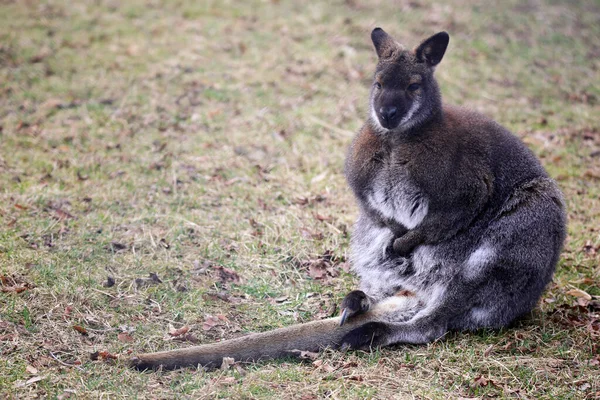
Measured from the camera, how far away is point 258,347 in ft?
13.4

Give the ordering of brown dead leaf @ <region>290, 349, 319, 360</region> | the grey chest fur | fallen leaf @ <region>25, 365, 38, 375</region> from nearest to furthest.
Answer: fallen leaf @ <region>25, 365, 38, 375</region> < brown dead leaf @ <region>290, 349, 319, 360</region> < the grey chest fur

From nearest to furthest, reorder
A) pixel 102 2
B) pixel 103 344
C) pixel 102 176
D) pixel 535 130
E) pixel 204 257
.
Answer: pixel 103 344 → pixel 204 257 → pixel 102 176 → pixel 535 130 → pixel 102 2

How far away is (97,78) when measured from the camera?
Answer: 8703mm

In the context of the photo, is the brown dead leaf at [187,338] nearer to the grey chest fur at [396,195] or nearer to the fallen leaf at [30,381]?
the fallen leaf at [30,381]

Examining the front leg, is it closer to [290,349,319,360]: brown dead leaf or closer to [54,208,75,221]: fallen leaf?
[290,349,319,360]: brown dead leaf

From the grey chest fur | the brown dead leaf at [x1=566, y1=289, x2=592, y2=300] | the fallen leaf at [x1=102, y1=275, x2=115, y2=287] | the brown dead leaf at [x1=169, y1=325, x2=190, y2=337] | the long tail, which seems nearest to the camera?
the long tail

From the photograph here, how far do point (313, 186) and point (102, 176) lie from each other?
2090 millimetres

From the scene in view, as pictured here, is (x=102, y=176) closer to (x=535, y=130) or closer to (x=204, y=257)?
(x=204, y=257)

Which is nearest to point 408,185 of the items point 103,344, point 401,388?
point 401,388

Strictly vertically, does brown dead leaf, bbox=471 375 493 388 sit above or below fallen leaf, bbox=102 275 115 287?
below

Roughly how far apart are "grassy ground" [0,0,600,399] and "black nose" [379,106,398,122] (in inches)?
56.8

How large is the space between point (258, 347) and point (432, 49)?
2.28m

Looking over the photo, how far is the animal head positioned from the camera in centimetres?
445

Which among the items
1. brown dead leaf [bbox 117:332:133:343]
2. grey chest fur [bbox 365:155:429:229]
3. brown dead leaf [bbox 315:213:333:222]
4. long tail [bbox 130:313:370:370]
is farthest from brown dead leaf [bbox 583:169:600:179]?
brown dead leaf [bbox 117:332:133:343]
